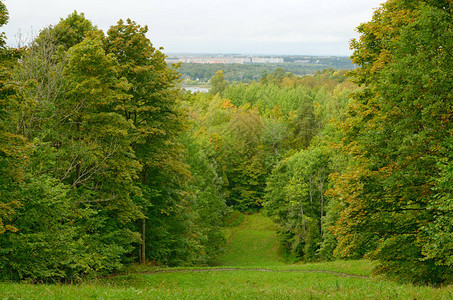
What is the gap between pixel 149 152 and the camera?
21.9 m

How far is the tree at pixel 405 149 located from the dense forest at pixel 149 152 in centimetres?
5

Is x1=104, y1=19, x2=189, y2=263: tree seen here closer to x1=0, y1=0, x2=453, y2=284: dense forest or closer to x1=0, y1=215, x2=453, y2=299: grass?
x1=0, y1=0, x2=453, y2=284: dense forest

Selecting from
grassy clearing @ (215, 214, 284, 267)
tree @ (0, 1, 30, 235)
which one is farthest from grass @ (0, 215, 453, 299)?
tree @ (0, 1, 30, 235)

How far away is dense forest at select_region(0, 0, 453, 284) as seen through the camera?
11477 millimetres

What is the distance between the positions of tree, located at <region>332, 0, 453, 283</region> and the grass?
5.13 ft

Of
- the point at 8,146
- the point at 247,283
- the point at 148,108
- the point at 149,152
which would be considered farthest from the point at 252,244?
the point at 8,146

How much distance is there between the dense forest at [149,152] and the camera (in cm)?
1148

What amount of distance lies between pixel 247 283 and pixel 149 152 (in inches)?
367

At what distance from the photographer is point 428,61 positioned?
11.5 meters

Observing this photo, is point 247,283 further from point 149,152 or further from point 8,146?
point 8,146

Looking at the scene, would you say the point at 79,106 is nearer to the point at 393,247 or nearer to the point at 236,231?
the point at 393,247

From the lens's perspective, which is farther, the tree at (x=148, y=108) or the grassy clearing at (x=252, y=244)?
the grassy clearing at (x=252, y=244)

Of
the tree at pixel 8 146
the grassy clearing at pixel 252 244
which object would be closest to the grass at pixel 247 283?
the grassy clearing at pixel 252 244

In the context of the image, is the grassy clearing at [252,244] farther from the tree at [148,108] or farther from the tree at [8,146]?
→ the tree at [8,146]
